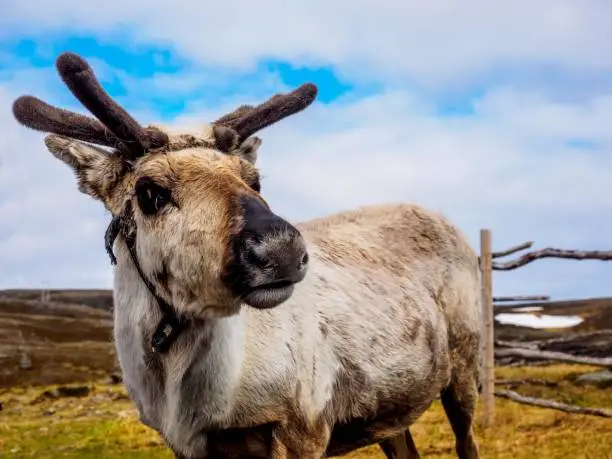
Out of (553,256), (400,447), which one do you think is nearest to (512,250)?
(553,256)

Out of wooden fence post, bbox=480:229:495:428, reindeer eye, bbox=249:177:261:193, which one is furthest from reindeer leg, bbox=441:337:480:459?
wooden fence post, bbox=480:229:495:428

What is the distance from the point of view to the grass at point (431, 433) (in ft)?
33.4

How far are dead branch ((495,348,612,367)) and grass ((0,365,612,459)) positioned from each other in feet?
2.88

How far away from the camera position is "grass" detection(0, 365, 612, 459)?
10195 mm

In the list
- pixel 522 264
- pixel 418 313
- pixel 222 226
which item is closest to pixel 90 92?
pixel 222 226

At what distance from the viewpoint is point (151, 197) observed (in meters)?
3.99

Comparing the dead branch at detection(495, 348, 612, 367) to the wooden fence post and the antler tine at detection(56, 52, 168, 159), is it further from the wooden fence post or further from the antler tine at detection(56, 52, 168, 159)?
the antler tine at detection(56, 52, 168, 159)

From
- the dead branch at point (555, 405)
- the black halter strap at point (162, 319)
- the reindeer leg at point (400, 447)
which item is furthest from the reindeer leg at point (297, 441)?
the dead branch at point (555, 405)

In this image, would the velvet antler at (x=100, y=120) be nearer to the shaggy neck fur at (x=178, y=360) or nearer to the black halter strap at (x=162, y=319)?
the black halter strap at (x=162, y=319)

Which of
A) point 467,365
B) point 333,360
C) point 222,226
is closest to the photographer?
point 222,226

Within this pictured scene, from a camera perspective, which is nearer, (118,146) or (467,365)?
(118,146)

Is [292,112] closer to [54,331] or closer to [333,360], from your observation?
[333,360]

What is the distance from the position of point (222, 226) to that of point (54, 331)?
33906mm

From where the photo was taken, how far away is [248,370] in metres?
4.35
